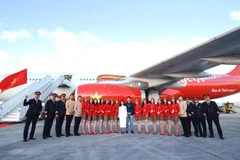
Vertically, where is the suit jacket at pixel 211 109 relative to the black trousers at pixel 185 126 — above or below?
above

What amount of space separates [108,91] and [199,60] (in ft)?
16.2

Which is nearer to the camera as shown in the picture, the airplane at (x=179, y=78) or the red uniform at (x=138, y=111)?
the airplane at (x=179, y=78)

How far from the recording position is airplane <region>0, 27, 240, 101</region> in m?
6.63

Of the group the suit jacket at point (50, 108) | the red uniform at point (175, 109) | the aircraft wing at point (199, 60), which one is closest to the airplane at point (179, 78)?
the aircraft wing at point (199, 60)

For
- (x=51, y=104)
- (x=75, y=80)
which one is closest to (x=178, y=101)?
(x=51, y=104)

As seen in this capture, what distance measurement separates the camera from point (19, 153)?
13.1 ft

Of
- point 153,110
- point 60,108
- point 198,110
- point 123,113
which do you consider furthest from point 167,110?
point 60,108

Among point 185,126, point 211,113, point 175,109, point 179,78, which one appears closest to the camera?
point 211,113

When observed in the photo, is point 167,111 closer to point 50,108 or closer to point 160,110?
point 160,110

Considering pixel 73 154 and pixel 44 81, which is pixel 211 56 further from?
pixel 44 81

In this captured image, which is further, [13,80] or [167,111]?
[13,80]

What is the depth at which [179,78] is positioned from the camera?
10.2 meters

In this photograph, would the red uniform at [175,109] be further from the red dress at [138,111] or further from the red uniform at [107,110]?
the red uniform at [107,110]

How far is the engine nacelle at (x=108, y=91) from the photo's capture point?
32.0 ft
